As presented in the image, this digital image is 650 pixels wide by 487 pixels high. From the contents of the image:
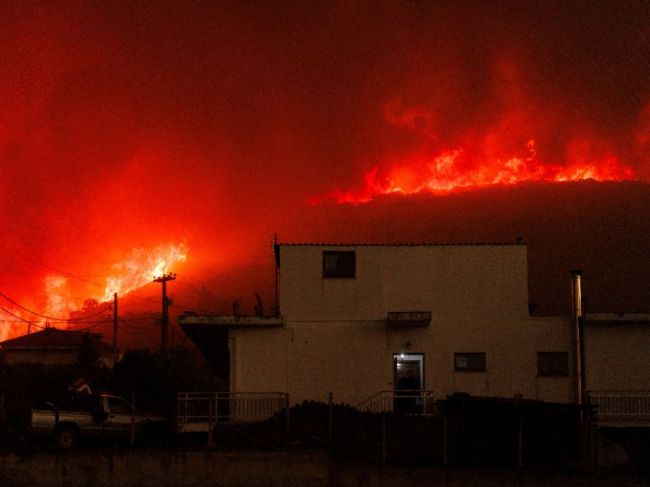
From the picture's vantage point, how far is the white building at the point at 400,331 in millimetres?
25078

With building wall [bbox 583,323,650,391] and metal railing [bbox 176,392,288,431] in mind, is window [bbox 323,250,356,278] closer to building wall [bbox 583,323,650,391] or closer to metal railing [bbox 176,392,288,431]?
metal railing [bbox 176,392,288,431]

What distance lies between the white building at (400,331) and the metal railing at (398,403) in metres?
0.15

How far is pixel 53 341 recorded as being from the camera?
222 ft

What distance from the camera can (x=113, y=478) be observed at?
20.2 m

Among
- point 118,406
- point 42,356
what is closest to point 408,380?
point 118,406

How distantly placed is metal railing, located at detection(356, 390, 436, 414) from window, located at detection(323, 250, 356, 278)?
369 cm

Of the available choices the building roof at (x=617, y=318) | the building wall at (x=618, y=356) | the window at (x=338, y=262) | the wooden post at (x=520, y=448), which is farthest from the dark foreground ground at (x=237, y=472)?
the window at (x=338, y=262)

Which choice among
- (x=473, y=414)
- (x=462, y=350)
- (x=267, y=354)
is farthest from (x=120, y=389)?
(x=473, y=414)

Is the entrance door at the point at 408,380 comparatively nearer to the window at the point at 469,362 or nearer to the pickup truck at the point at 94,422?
the window at the point at 469,362

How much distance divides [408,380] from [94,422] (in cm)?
902

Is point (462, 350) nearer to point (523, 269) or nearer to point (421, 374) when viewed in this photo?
point (421, 374)

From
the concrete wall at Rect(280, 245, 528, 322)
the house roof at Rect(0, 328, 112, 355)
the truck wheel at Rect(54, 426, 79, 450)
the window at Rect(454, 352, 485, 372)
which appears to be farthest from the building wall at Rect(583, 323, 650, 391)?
the house roof at Rect(0, 328, 112, 355)

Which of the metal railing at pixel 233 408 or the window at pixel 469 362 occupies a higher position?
the window at pixel 469 362

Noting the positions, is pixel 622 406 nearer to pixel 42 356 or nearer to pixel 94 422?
pixel 94 422
